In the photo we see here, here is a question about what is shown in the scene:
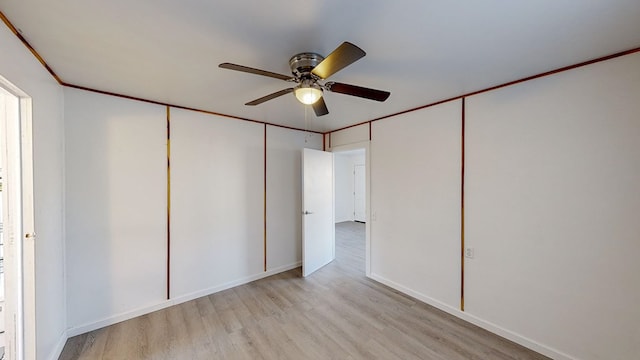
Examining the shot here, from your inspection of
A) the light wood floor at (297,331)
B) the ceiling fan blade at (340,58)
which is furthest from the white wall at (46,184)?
the ceiling fan blade at (340,58)

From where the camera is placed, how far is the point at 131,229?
2.45 meters

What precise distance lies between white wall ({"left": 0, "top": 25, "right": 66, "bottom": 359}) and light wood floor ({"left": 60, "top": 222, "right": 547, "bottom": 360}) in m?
0.40

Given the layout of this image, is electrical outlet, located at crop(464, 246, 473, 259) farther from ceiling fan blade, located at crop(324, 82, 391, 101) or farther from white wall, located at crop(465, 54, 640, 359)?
ceiling fan blade, located at crop(324, 82, 391, 101)

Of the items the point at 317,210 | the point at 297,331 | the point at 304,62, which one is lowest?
the point at 297,331

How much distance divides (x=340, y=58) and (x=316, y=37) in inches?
13.0

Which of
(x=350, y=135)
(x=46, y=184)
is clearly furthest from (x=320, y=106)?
(x=46, y=184)

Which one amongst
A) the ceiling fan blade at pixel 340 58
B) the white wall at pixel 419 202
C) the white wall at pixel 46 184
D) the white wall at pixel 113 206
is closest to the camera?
the ceiling fan blade at pixel 340 58

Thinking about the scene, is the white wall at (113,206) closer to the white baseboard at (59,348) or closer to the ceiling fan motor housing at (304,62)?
the white baseboard at (59,348)

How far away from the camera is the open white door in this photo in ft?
11.6

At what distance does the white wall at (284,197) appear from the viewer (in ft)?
11.7

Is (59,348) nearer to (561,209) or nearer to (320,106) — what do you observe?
(320,106)

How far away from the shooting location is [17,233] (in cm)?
150

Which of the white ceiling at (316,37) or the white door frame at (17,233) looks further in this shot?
the white door frame at (17,233)

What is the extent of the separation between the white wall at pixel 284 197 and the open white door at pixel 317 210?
0.34 metres
